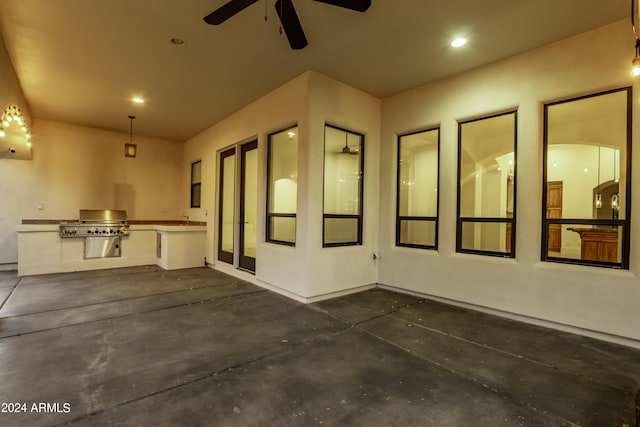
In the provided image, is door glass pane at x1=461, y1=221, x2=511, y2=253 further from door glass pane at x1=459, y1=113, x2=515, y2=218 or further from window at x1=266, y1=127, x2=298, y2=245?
window at x1=266, y1=127, x2=298, y2=245

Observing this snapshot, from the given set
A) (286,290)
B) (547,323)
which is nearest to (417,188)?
(547,323)

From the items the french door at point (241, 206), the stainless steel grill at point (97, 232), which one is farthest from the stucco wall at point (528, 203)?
the stainless steel grill at point (97, 232)

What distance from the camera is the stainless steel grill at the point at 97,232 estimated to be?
Answer: 19.2 feet

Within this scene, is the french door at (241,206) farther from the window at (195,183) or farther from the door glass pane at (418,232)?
the door glass pane at (418,232)

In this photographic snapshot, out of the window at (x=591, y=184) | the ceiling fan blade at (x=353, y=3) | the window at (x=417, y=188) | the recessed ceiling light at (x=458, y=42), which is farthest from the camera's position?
the window at (x=417, y=188)

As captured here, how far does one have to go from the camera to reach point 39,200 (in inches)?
252

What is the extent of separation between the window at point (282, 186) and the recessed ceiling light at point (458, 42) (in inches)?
87.9

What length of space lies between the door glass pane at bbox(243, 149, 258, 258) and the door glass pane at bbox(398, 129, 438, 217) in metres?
2.53

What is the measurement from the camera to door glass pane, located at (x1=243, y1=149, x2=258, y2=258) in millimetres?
5461

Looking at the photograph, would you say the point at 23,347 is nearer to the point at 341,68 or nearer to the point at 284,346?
the point at 284,346

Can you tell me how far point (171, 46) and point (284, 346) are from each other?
3586 millimetres

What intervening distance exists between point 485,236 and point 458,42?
109 inches

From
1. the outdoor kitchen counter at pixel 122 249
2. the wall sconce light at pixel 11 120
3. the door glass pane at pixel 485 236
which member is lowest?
the outdoor kitchen counter at pixel 122 249

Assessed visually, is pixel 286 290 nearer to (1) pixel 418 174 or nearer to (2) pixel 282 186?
(2) pixel 282 186
